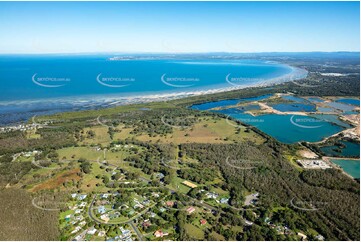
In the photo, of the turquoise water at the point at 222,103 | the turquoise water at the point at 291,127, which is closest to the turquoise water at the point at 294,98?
the turquoise water at the point at 222,103

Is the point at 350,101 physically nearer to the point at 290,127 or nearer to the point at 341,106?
the point at 341,106

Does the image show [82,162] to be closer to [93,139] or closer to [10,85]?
[93,139]

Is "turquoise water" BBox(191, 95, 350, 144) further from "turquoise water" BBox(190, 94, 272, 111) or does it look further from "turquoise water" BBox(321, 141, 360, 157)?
"turquoise water" BBox(190, 94, 272, 111)

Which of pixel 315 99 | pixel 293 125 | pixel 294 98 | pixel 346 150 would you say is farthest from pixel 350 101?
pixel 346 150

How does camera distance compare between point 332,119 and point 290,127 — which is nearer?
point 290,127

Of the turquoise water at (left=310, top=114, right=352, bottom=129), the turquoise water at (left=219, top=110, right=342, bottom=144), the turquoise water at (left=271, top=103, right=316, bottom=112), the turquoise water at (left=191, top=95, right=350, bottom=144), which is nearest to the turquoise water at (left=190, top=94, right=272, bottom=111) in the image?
the turquoise water at (left=191, top=95, right=350, bottom=144)

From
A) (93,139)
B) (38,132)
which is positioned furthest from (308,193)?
(38,132)
